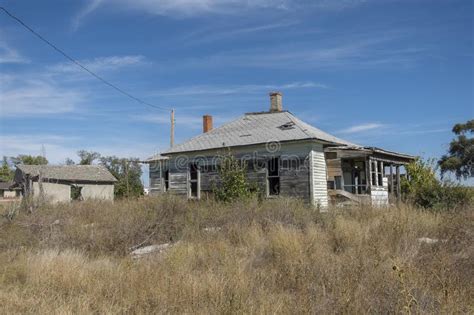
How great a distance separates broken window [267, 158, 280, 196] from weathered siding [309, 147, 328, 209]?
1758 millimetres

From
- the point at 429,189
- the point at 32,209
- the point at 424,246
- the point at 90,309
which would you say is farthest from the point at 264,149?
the point at 90,309

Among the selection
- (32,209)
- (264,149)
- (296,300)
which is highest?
(264,149)

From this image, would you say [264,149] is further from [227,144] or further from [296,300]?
[296,300]

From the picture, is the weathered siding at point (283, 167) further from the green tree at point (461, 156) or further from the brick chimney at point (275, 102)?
the green tree at point (461, 156)

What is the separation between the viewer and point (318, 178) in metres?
19.4

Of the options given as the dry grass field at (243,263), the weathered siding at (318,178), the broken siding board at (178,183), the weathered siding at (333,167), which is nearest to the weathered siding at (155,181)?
the broken siding board at (178,183)

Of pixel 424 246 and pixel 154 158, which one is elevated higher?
pixel 154 158

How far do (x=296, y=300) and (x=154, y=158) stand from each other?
71.7 feet

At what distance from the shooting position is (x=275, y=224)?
10.6m

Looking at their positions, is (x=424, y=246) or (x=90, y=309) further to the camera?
(x=424, y=246)

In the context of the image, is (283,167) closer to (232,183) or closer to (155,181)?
(232,183)

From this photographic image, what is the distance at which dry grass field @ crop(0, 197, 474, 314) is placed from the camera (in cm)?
503

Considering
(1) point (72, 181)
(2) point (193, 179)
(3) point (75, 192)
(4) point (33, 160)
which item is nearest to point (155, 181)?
(2) point (193, 179)

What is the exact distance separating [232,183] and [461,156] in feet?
125
